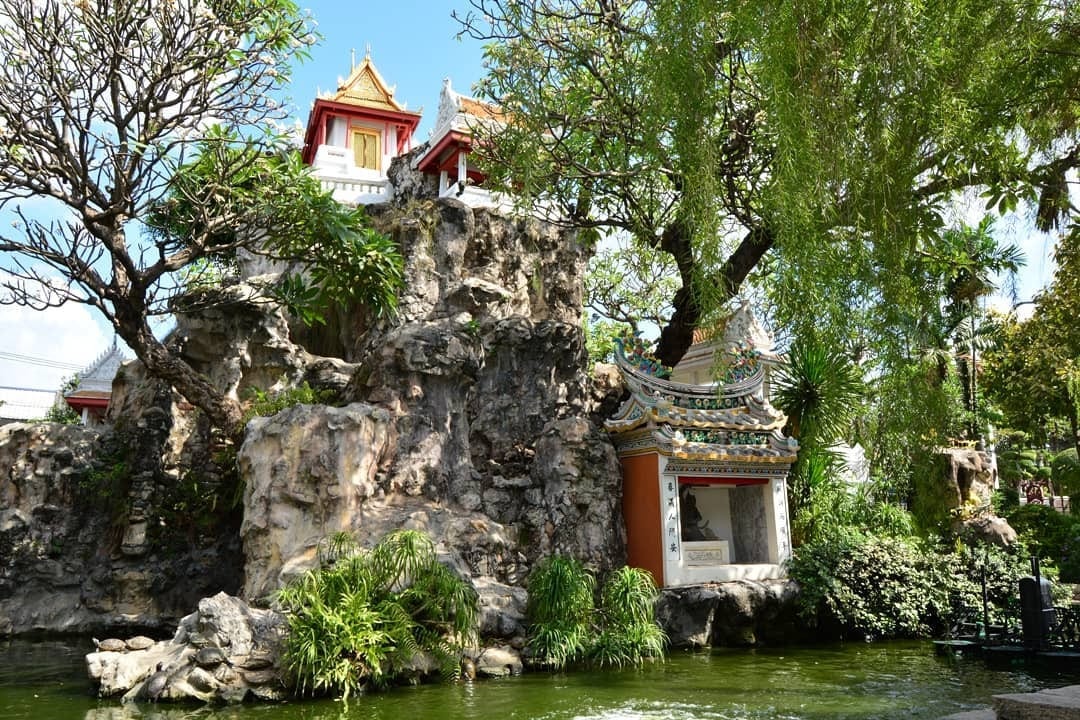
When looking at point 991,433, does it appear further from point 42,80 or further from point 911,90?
point 42,80

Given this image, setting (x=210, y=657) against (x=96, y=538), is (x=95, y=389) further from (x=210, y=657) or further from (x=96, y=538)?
(x=210, y=657)

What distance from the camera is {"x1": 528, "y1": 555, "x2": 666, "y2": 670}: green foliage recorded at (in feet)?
29.3

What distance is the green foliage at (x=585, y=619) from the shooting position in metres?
8.94

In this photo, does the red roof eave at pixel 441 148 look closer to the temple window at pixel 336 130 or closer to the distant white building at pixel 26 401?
the temple window at pixel 336 130

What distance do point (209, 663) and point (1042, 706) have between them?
626 centimetres

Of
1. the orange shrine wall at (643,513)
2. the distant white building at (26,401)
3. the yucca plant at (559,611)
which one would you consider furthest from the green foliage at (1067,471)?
the distant white building at (26,401)

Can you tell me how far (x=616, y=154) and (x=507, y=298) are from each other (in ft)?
16.5

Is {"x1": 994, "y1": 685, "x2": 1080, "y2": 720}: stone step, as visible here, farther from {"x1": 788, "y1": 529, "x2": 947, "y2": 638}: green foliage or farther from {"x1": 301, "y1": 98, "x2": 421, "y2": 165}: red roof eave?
{"x1": 301, "y1": 98, "x2": 421, "y2": 165}: red roof eave

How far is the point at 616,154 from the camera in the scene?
31.7 feet

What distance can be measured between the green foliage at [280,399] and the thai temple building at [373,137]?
5.81 metres

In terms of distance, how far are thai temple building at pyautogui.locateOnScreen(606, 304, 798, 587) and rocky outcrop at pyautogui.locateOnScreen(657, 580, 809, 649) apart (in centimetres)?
38

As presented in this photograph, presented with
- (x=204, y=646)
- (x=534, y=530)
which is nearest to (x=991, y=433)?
(x=534, y=530)

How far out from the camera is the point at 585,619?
30.7 feet

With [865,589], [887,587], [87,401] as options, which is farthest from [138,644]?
[87,401]
